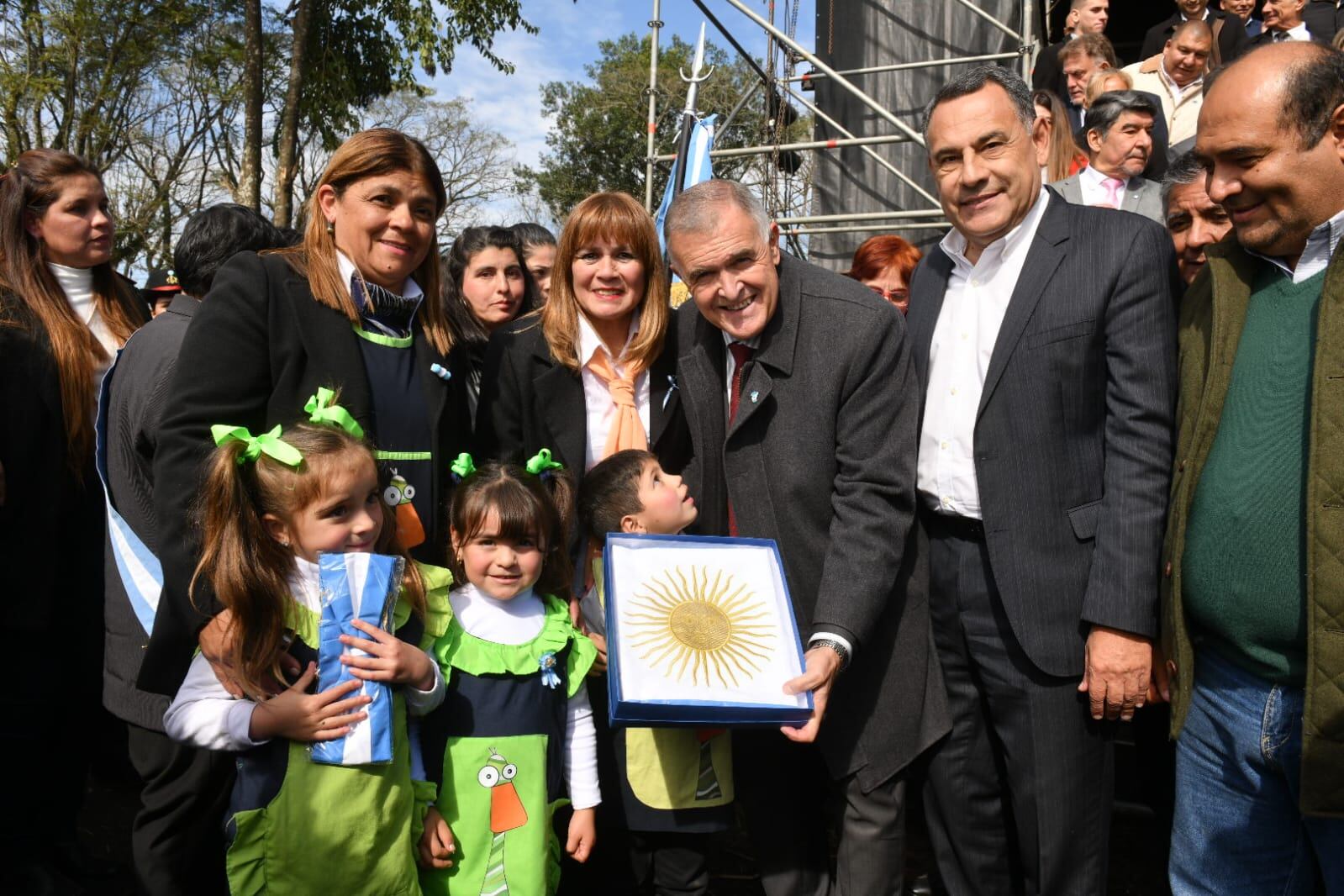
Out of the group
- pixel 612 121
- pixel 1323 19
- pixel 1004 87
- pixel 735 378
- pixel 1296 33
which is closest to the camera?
pixel 1004 87

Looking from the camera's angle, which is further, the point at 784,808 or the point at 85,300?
the point at 85,300

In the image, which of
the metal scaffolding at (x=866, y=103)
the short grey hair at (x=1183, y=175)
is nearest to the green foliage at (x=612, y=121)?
the metal scaffolding at (x=866, y=103)

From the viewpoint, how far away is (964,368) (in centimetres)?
243

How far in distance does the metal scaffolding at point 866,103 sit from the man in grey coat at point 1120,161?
6.89 feet

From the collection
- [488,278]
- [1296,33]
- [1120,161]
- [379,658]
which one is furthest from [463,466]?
[1296,33]

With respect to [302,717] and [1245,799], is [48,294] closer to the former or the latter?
[302,717]

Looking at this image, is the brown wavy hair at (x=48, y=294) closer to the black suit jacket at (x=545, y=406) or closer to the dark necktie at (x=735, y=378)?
the black suit jacket at (x=545, y=406)

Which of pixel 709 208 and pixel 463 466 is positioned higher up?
pixel 709 208

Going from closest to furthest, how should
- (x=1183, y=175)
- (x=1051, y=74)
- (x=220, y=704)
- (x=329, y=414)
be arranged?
(x=220, y=704) → (x=329, y=414) → (x=1183, y=175) → (x=1051, y=74)

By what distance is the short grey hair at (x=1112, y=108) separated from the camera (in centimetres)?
423

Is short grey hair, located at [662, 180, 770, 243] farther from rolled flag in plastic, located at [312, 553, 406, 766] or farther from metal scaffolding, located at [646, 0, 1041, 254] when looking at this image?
metal scaffolding, located at [646, 0, 1041, 254]

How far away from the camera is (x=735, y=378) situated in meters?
2.62

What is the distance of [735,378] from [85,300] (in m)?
2.40

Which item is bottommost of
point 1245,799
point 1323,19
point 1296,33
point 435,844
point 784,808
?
point 784,808
